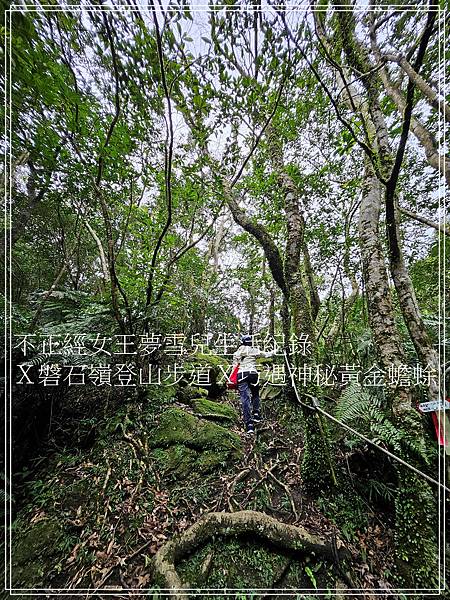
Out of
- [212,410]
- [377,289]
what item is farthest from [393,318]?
[212,410]

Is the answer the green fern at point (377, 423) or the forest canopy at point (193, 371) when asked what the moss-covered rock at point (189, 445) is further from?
the green fern at point (377, 423)

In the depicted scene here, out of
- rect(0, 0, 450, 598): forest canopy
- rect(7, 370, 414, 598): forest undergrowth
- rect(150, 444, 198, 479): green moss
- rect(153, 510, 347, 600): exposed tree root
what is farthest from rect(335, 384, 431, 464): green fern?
rect(150, 444, 198, 479): green moss

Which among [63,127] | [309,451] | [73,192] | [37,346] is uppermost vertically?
[63,127]

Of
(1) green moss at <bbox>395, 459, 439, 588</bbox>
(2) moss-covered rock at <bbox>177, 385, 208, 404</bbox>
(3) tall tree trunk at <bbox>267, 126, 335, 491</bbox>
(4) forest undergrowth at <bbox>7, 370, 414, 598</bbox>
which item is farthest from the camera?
(2) moss-covered rock at <bbox>177, 385, 208, 404</bbox>

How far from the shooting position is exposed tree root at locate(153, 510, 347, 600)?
235 centimetres

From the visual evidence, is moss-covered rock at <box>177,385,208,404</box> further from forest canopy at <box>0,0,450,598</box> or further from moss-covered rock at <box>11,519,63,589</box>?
moss-covered rock at <box>11,519,63,589</box>

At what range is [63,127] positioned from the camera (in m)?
3.59

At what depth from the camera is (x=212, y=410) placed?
4.76m

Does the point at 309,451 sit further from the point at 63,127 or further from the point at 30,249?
the point at 30,249

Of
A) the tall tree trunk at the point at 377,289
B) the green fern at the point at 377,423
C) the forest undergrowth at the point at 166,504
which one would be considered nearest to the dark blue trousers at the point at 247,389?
the forest undergrowth at the point at 166,504

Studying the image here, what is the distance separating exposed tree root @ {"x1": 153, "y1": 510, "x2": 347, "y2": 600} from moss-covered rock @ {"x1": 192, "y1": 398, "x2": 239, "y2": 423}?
1857 millimetres

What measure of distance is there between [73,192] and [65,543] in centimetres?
486

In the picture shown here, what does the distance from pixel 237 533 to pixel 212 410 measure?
2220mm

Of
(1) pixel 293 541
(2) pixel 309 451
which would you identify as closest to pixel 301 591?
(1) pixel 293 541
